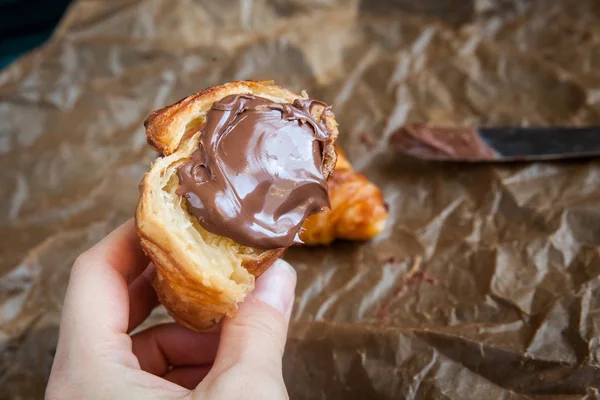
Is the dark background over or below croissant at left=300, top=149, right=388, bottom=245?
over

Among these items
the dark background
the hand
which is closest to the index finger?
the hand

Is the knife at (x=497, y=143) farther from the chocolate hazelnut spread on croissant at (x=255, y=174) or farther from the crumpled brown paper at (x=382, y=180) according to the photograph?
the chocolate hazelnut spread on croissant at (x=255, y=174)

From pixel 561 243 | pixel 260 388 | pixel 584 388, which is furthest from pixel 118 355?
pixel 561 243

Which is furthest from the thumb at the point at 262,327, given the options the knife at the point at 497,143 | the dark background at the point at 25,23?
the dark background at the point at 25,23

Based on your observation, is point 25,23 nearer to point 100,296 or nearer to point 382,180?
point 382,180

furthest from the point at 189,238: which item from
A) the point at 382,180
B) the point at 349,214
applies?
the point at 382,180

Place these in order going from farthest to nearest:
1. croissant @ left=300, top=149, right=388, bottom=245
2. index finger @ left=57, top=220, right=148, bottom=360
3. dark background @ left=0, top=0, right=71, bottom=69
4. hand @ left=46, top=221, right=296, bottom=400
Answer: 1. dark background @ left=0, top=0, right=71, bottom=69
2. croissant @ left=300, top=149, right=388, bottom=245
3. index finger @ left=57, top=220, right=148, bottom=360
4. hand @ left=46, top=221, right=296, bottom=400

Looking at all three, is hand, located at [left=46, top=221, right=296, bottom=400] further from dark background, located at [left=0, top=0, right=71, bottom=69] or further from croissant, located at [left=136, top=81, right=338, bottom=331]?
dark background, located at [left=0, top=0, right=71, bottom=69]
